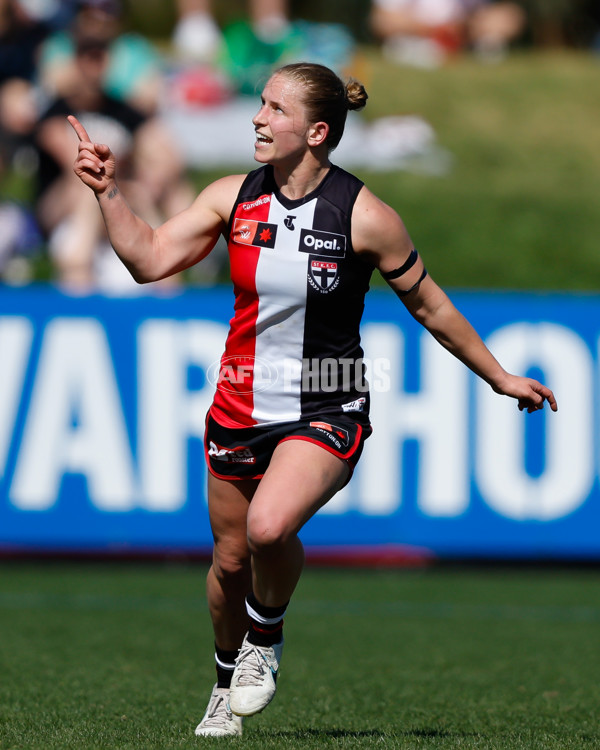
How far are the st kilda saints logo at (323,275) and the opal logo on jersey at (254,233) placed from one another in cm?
16

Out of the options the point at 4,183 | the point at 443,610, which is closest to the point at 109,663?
the point at 443,610

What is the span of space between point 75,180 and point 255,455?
6.68 metres

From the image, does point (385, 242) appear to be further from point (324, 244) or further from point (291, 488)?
point (291, 488)

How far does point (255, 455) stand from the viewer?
4.43m

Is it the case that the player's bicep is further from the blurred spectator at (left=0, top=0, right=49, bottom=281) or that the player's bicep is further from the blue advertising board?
the blurred spectator at (left=0, top=0, right=49, bottom=281)

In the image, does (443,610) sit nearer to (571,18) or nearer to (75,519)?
(75,519)

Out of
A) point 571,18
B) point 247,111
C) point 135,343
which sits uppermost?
point 571,18

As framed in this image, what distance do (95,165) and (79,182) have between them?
640 centimetres

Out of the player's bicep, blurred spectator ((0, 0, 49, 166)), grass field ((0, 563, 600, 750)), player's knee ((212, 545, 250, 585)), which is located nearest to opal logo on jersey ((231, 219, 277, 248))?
the player's bicep

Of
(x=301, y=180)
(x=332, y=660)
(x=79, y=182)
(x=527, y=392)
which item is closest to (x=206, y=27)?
(x=79, y=182)

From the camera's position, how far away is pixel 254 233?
4.38 m

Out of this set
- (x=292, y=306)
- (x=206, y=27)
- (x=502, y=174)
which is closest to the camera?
(x=292, y=306)

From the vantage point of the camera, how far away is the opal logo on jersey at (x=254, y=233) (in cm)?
435

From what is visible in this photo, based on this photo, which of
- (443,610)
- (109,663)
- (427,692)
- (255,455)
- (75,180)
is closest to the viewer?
(255,455)
